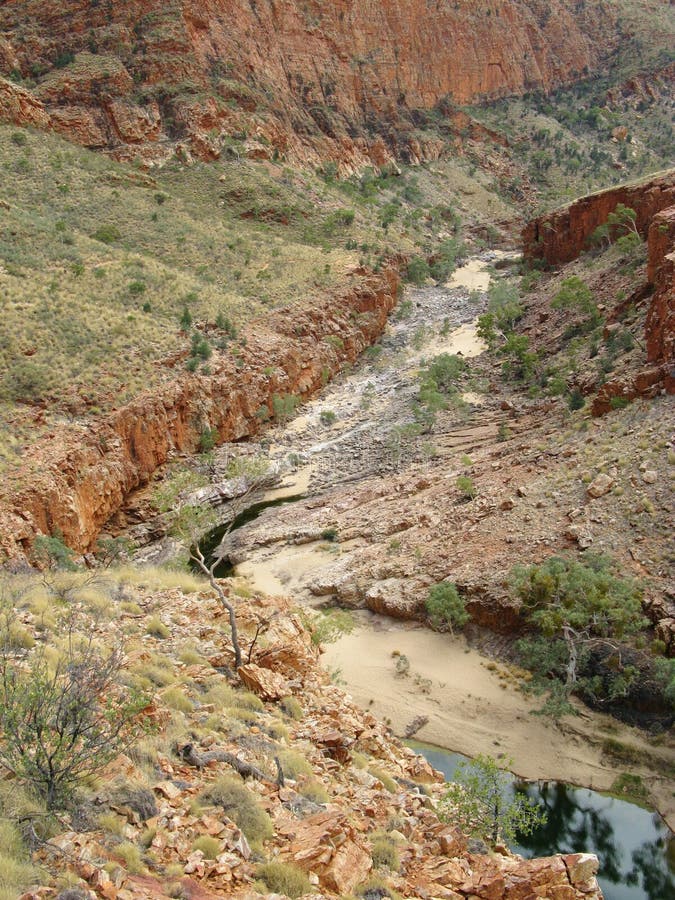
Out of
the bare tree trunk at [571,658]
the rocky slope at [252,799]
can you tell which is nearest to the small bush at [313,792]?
the rocky slope at [252,799]

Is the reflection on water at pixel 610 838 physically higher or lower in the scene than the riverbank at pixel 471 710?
lower

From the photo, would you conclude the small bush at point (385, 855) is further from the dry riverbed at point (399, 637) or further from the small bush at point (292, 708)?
the dry riverbed at point (399, 637)

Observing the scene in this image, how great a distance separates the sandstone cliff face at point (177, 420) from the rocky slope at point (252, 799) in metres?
10.6

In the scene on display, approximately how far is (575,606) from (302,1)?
295ft

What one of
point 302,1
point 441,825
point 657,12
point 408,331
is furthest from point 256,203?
point 657,12

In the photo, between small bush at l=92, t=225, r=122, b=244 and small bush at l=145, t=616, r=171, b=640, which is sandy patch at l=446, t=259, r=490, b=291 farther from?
small bush at l=145, t=616, r=171, b=640

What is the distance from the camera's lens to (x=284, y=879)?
702 cm

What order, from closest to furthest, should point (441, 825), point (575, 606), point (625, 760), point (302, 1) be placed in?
point (441, 825), point (625, 760), point (575, 606), point (302, 1)

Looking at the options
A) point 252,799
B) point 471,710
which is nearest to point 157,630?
point 252,799

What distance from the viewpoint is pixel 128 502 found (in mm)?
29719

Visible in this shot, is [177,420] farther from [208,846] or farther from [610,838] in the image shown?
[208,846]

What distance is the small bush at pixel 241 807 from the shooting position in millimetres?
7902

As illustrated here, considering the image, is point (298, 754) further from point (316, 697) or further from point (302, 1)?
point (302, 1)

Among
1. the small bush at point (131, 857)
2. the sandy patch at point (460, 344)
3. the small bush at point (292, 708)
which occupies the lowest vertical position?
the small bush at point (292, 708)
